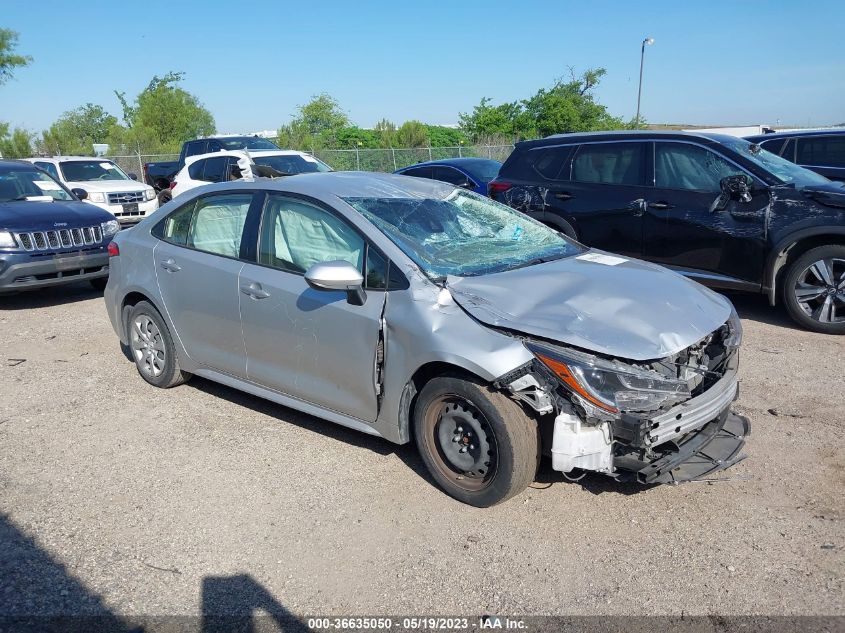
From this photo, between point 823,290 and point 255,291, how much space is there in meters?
5.34

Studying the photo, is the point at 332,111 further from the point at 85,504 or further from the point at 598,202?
the point at 85,504

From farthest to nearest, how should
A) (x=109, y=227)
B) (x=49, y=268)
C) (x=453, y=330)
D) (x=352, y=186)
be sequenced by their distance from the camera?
(x=109, y=227)
(x=49, y=268)
(x=352, y=186)
(x=453, y=330)

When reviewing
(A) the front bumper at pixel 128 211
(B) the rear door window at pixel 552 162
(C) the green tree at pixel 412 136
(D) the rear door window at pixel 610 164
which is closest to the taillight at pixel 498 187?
(B) the rear door window at pixel 552 162

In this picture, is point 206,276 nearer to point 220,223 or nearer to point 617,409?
point 220,223

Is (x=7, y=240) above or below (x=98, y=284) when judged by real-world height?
above

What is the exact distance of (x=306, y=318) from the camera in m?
4.40

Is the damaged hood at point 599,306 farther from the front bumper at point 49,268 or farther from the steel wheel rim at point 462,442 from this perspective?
the front bumper at point 49,268

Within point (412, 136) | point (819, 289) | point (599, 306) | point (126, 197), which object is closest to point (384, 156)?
point (412, 136)

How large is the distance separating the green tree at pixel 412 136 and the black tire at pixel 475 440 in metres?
36.2

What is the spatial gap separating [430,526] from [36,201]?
8421 mm

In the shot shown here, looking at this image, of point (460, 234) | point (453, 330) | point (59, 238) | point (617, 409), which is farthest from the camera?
point (59, 238)

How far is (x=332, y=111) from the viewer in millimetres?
60250

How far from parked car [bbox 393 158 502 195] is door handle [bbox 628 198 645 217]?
4.50m

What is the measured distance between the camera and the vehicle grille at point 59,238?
8.66m
